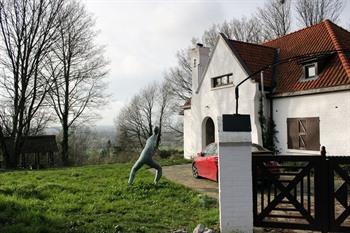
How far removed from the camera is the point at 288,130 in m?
17.5

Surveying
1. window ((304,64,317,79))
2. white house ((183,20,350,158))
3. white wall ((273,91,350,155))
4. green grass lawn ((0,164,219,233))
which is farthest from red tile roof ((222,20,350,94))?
green grass lawn ((0,164,219,233))

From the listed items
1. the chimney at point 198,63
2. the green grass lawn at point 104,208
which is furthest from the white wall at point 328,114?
the chimney at point 198,63

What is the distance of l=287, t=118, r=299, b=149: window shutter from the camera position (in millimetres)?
17078

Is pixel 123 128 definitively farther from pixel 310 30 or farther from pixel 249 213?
pixel 249 213

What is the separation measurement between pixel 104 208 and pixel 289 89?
1184 centimetres

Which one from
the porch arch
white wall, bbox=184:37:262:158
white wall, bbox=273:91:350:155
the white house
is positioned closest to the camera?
white wall, bbox=273:91:350:155

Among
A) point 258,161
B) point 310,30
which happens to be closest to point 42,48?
point 310,30

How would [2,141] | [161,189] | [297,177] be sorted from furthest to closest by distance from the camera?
[2,141], [161,189], [297,177]

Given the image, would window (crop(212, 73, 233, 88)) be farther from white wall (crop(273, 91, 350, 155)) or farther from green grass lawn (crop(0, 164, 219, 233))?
green grass lawn (crop(0, 164, 219, 233))

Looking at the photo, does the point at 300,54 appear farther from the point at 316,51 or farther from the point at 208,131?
the point at 208,131

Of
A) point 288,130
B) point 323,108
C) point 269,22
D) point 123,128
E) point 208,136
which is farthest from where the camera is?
point 123,128

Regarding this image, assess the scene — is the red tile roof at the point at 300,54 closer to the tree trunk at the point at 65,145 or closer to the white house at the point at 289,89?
the white house at the point at 289,89

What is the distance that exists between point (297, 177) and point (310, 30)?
1606 cm

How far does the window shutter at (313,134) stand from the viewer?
52.6ft
